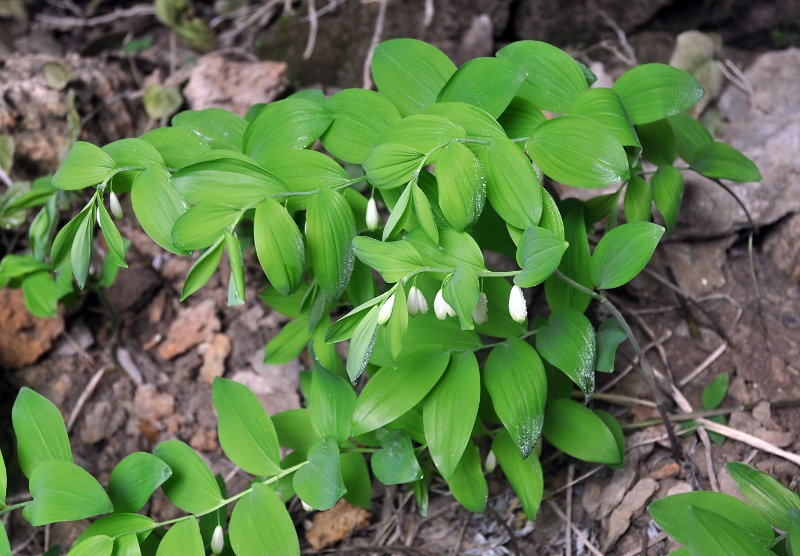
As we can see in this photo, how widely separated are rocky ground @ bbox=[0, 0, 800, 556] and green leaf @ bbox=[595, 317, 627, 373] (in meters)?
0.47

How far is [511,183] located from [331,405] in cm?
58

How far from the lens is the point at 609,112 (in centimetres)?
110

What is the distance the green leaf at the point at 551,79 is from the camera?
46.7 inches

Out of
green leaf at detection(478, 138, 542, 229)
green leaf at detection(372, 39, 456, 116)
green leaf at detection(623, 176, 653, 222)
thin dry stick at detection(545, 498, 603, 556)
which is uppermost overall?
green leaf at detection(372, 39, 456, 116)

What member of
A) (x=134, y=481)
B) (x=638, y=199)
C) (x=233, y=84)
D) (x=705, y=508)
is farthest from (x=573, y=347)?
(x=233, y=84)

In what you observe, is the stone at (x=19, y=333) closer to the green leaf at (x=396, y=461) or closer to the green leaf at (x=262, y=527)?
the green leaf at (x=262, y=527)

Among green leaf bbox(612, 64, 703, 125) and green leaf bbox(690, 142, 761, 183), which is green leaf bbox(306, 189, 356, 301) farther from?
green leaf bbox(690, 142, 761, 183)

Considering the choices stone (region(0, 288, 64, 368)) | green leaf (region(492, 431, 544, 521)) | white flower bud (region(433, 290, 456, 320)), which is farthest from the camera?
stone (region(0, 288, 64, 368))

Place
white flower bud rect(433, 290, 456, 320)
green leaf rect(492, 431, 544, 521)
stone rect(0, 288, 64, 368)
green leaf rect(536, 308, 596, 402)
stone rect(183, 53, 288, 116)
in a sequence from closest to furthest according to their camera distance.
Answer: white flower bud rect(433, 290, 456, 320) < green leaf rect(536, 308, 596, 402) < green leaf rect(492, 431, 544, 521) < stone rect(0, 288, 64, 368) < stone rect(183, 53, 288, 116)

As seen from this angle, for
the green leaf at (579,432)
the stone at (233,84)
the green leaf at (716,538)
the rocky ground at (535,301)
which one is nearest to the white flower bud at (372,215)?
the green leaf at (579,432)

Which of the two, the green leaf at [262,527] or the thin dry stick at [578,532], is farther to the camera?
the thin dry stick at [578,532]

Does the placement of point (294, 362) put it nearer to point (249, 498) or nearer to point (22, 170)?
point (249, 498)

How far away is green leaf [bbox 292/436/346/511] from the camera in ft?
3.56

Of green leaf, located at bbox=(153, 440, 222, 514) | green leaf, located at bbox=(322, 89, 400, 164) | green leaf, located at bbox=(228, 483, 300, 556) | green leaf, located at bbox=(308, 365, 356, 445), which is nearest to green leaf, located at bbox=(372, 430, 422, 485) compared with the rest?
green leaf, located at bbox=(308, 365, 356, 445)
